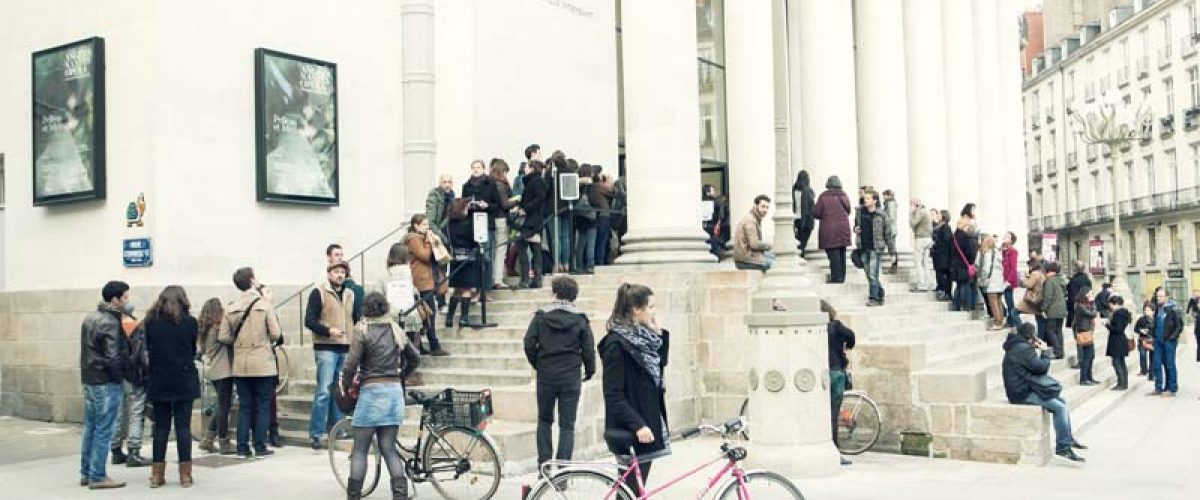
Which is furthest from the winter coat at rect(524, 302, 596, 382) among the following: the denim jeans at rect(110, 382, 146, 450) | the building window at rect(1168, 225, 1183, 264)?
the building window at rect(1168, 225, 1183, 264)

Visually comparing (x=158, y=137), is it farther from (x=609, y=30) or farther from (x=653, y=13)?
(x=609, y=30)

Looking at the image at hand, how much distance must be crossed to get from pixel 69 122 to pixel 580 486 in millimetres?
10697

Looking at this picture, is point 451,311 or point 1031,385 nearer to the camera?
point 1031,385

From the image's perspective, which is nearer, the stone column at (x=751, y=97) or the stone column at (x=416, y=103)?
the stone column at (x=416, y=103)

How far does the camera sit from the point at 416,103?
1717 cm

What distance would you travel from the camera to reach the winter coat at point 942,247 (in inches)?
746

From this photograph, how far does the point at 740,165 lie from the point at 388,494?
9664 mm

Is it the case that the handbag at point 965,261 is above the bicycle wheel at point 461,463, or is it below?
above

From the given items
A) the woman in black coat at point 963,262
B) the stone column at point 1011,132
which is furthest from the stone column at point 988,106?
the woman in black coat at point 963,262

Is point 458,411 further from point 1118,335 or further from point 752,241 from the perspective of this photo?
point 1118,335

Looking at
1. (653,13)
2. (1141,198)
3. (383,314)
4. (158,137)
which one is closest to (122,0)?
(158,137)

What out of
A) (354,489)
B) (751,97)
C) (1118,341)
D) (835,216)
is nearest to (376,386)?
(354,489)

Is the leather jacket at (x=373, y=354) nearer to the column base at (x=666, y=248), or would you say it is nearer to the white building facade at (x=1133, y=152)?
the column base at (x=666, y=248)

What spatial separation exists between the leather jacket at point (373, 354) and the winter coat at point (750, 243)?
7181 millimetres
